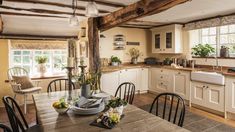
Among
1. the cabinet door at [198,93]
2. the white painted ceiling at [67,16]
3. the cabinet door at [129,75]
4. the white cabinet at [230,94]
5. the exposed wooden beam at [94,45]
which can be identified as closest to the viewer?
the white painted ceiling at [67,16]

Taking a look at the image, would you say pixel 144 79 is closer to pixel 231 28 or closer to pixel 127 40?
pixel 127 40

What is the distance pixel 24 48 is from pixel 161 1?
3.94 m

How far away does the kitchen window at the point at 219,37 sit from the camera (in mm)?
4047

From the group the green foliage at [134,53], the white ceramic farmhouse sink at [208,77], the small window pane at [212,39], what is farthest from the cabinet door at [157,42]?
the white ceramic farmhouse sink at [208,77]

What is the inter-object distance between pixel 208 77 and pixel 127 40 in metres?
2.81

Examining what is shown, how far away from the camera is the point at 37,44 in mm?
4781

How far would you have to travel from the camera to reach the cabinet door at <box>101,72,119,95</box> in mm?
4562

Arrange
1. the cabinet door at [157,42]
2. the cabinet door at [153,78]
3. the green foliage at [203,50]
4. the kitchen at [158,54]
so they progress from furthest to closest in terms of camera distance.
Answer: the cabinet door at [157,42] → the cabinet door at [153,78] → the green foliage at [203,50] → the kitchen at [158,54]

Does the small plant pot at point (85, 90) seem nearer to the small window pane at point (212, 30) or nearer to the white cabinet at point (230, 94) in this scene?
the white cabinet at point (230, 94)

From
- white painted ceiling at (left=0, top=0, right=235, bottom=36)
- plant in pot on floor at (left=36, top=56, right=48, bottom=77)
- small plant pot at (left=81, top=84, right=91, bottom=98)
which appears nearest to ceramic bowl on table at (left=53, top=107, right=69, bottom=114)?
small plant pot at (left=81, top=84, right=91, bottom=98)

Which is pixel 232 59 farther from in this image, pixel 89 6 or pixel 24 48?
pixel 24 48

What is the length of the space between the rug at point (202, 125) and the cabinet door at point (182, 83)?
859 mm

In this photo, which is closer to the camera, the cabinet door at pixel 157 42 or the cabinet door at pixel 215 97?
the cabinet door at pixel 215 97

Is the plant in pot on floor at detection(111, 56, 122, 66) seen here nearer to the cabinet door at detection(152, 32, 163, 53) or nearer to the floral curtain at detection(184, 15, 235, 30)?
the cabinet door at detection(152, 32, 163, 53)
